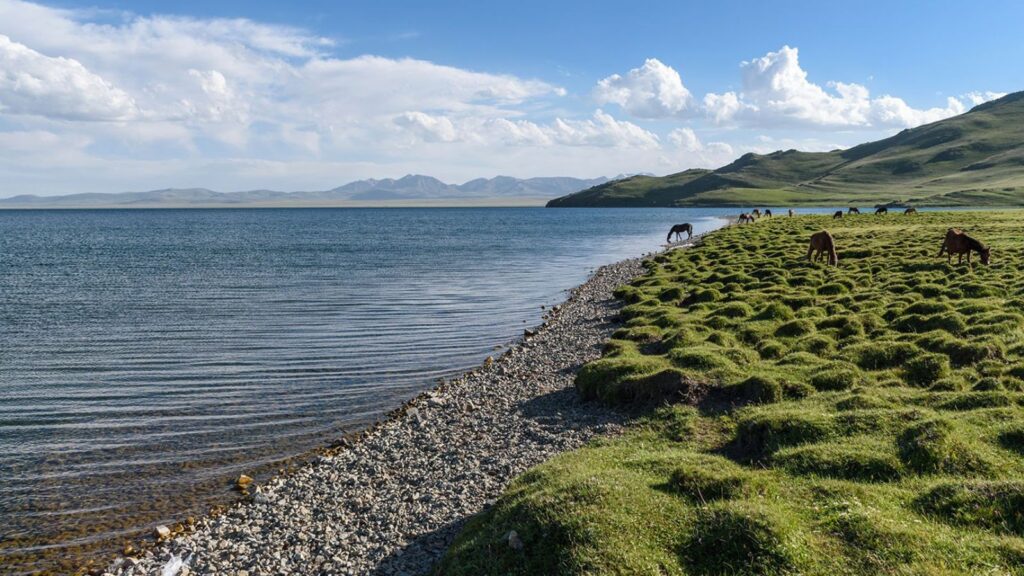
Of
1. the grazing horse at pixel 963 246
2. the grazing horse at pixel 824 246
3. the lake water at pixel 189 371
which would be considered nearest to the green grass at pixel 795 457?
the lake water at pixel 189 371

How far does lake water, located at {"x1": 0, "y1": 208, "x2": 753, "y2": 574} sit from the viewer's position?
15688 millimetres

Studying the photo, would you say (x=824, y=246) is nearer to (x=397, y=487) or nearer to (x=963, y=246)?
(x=963, y=246)

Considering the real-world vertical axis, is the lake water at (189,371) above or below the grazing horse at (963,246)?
below

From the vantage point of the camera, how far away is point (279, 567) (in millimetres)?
11805

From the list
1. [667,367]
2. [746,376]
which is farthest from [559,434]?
[746,376]

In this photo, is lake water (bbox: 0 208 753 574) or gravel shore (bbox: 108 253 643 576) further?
lake water (bbox: 0 208 753 574)

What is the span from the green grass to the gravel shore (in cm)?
137

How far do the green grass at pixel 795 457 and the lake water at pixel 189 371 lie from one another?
8.59 metres

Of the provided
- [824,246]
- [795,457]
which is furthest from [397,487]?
[824,246]

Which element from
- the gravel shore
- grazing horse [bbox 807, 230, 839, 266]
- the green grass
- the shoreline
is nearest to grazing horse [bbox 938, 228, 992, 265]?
grazing horse [bbox 807, 230, 839, 266]

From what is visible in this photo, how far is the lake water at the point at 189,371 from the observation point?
15.7 meters

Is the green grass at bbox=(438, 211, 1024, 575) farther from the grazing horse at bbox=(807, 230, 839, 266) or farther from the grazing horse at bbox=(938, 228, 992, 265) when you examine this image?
the grazing horse at bbox=(807, 230, 839, 266)

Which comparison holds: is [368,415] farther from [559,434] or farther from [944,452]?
[944,452]

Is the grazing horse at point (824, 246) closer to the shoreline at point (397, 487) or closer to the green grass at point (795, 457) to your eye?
the green grass at point (795, 457)
